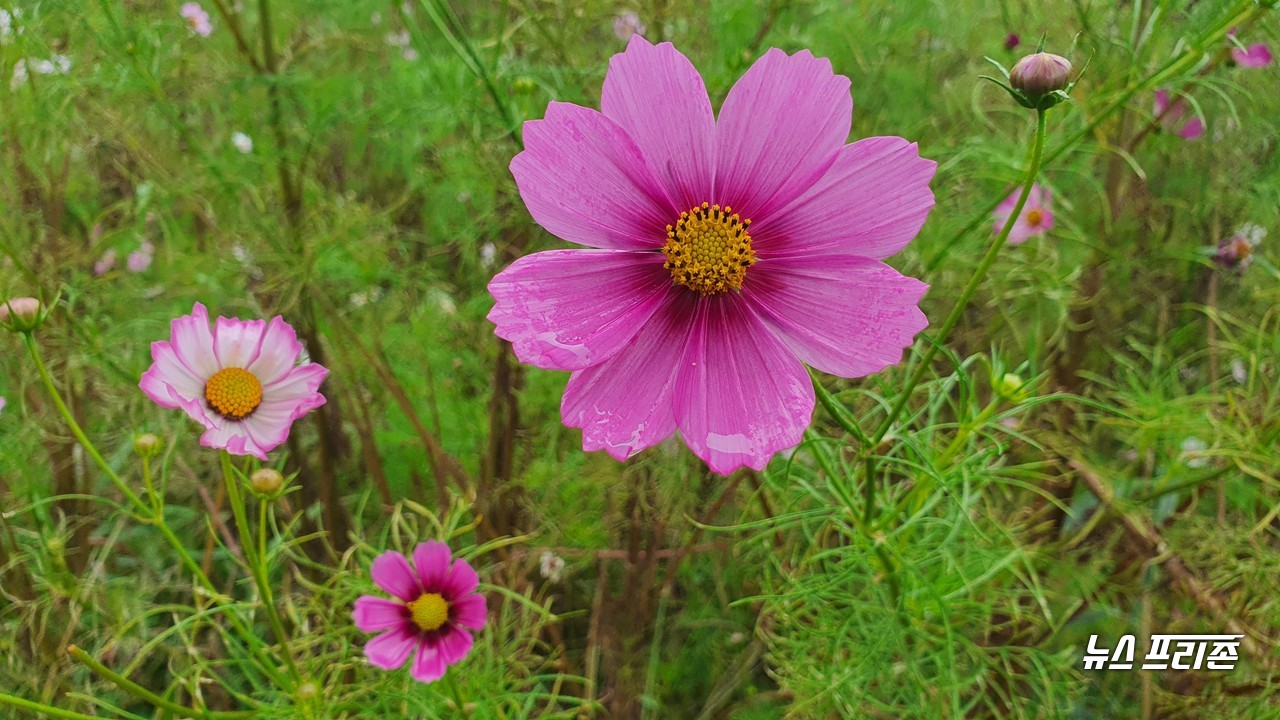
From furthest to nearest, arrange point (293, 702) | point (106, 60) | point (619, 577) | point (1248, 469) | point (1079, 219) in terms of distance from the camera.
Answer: point (1079, 219) → point (619, 577) → point (106, 60) → point (1248, 469) → point (293, 702)

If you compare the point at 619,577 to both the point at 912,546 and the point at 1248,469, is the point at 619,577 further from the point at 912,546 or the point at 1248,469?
the point at 1248,469

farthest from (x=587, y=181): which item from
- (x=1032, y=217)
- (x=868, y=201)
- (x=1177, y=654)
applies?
(x=1032, y=217)

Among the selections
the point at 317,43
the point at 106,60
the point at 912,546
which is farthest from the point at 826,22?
the point at 106,60

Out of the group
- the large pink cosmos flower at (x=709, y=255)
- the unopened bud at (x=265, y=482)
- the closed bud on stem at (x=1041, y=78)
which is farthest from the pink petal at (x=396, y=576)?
the closed bud on stem at (x=1041, y=78)

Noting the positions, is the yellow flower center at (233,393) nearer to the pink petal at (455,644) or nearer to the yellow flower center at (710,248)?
the pink petal at (455,644)

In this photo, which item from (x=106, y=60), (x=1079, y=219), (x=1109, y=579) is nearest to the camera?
(x=106, y=60)
